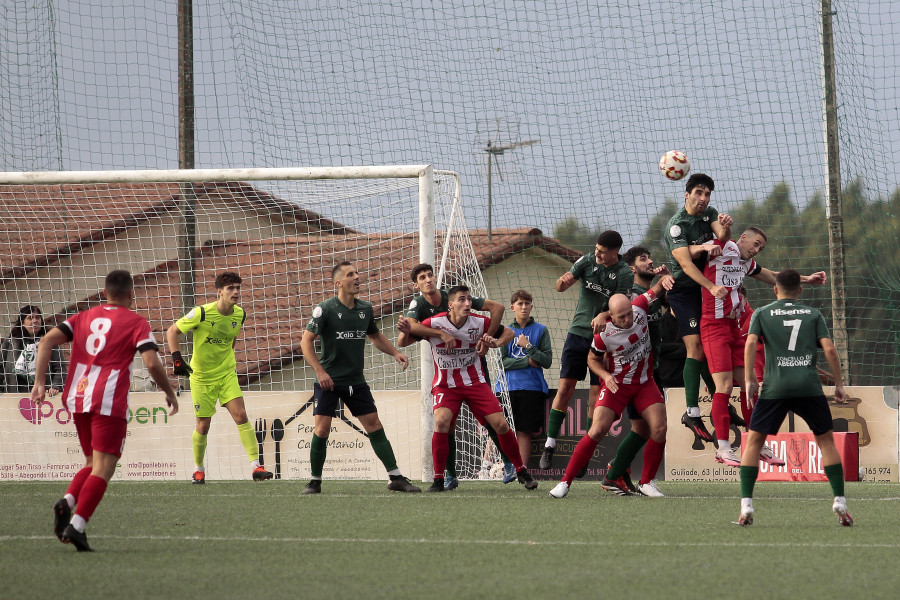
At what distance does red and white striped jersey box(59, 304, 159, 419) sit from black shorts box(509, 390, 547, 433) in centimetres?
614

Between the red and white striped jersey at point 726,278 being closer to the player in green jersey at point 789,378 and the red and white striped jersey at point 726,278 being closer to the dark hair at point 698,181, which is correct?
the dark hair at point 698,181

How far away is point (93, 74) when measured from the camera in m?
14.9

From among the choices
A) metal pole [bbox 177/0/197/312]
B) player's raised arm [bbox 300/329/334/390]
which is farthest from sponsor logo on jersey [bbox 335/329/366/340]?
metal pole [bbox 177/0/197/312]

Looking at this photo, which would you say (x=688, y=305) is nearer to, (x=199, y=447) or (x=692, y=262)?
(x=692, y=262)

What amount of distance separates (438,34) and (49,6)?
217 inches

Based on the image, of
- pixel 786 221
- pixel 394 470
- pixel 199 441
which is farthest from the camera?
pixel 786 221

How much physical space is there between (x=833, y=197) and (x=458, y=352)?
22.9ft

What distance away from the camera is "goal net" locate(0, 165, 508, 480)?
43.4 feet

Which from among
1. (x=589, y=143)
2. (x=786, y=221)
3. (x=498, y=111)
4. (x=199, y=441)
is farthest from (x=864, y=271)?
(x=199, y=441)

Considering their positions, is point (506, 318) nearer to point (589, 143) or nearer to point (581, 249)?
point (581, 249)

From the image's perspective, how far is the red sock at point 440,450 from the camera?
32.8 ft

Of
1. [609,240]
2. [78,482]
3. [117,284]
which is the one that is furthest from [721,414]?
[78,482]

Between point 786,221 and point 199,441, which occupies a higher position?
point 786,221

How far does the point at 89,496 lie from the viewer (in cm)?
629
